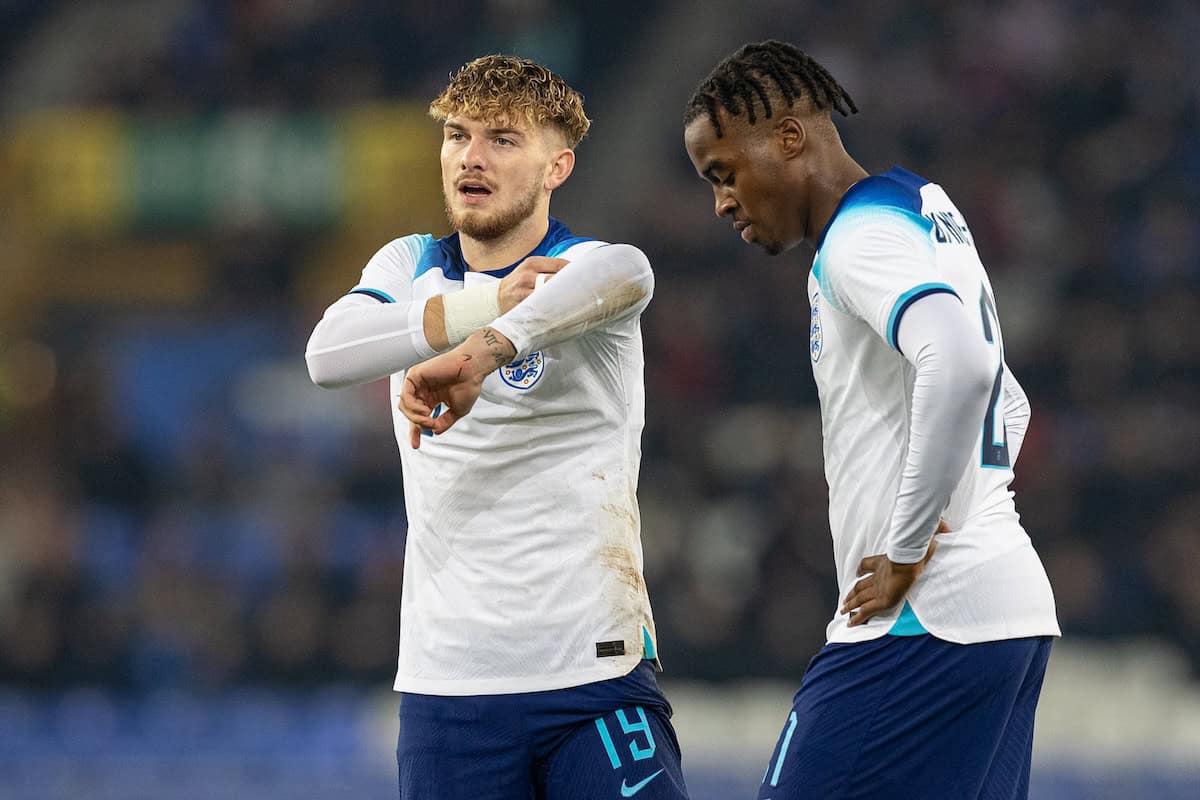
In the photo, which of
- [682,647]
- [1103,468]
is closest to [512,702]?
[682,647]

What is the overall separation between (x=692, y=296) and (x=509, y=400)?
8.36 m

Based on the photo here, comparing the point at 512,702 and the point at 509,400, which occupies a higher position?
the point at 509,400

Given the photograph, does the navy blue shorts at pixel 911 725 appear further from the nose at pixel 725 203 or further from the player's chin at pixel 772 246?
the nose at pixel 725 203

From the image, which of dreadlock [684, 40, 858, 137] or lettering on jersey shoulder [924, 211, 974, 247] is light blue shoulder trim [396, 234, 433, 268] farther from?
lettering on jersey shoulder [924, 211, 974, 247]

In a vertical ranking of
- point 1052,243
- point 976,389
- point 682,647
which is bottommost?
point 682,647

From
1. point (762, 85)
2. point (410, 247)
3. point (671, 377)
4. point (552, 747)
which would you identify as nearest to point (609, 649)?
point (552, 747)

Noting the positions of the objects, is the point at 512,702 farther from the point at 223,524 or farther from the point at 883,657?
the point at 223,524

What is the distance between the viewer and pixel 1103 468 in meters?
10.3

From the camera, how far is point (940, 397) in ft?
10.1

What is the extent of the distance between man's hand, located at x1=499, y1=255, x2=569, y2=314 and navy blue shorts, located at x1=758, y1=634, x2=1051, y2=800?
100 cm

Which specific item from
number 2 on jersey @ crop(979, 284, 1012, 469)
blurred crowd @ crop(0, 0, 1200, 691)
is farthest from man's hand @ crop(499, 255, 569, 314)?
blurred crowd @ crop(0, 0, 1200, 691)

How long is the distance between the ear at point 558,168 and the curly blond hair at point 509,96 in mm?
48

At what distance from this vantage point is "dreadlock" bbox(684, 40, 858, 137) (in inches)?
137

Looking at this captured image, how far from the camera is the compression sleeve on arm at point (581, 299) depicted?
134 inches
